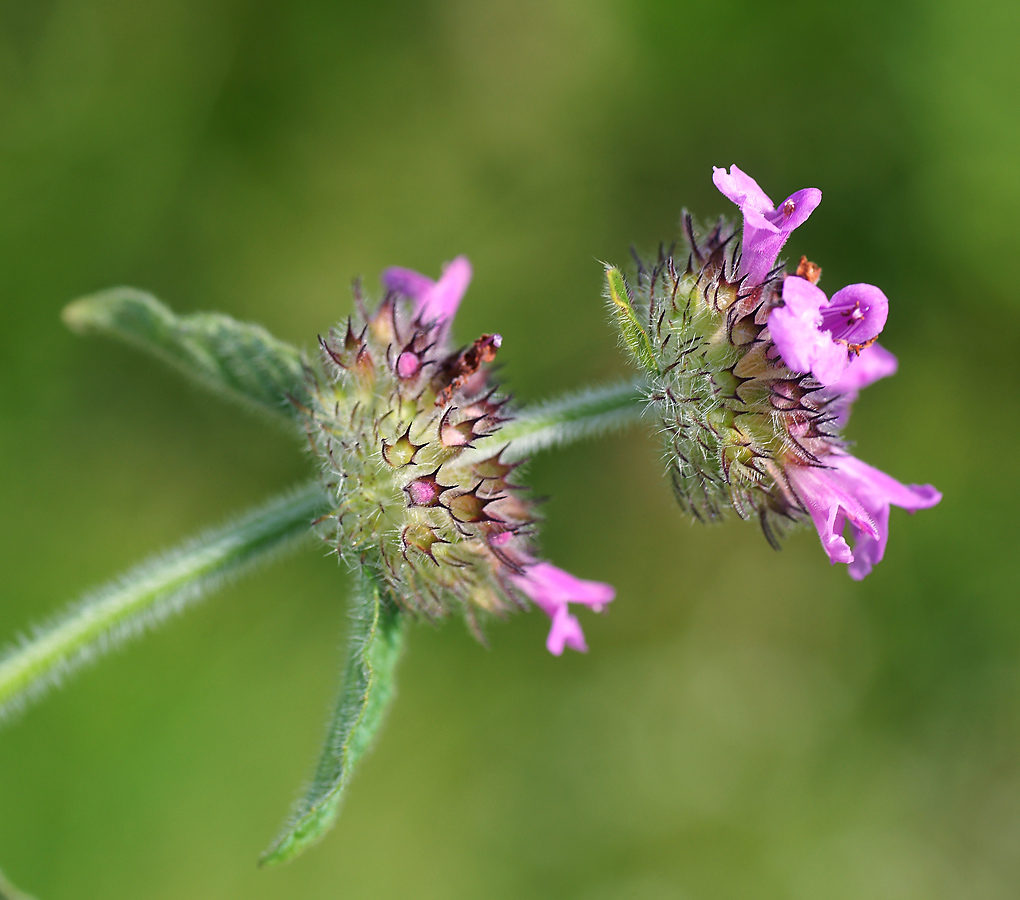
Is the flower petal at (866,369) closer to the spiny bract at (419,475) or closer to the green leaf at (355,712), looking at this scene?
the spiny bract at (419,475)

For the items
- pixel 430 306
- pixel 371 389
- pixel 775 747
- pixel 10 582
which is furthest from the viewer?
pixel 775 747

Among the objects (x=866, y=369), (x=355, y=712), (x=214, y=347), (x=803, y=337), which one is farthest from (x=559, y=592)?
(x=214, y=347)

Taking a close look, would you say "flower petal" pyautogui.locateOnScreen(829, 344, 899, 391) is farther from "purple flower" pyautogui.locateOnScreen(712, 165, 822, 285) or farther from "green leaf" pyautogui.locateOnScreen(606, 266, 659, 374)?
"green leaf" pyautogui.locateOnScreen(606, 266, 659, 374)

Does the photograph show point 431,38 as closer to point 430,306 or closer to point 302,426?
point 430,306

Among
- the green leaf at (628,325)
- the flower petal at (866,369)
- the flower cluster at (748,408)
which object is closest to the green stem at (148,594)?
the green leaf at (628,325)

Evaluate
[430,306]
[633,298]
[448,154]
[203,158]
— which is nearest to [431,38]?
[448,154]
